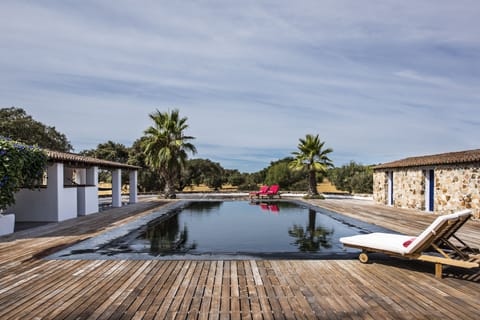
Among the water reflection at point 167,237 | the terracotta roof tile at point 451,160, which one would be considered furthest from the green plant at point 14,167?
the terracotta roof tile at point 451,160

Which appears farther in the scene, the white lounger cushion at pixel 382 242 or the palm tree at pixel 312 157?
the palm tree at pixel 312 157

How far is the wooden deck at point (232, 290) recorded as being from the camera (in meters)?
3.46

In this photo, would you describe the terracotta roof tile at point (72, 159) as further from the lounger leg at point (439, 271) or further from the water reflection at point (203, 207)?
the lounger leg at point (439, 271)

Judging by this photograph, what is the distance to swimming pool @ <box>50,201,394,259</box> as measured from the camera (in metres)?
6.31

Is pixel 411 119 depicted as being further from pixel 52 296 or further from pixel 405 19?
pixel 52 296

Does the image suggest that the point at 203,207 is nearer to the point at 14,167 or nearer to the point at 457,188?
the point at 14,167

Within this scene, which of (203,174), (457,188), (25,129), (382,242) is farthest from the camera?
(203,174)

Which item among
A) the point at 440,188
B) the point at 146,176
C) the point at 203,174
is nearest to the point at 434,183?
the point at 440,188

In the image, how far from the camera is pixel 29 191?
11547 mm

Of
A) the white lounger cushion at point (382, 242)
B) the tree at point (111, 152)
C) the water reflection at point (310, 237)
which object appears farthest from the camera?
the tree at point (111, 152)

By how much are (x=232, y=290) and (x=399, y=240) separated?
322 cm

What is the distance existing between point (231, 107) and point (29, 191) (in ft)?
53.1

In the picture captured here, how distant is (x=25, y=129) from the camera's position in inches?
1098

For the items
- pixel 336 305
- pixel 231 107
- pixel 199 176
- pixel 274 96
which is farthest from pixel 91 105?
pixel 336 305
